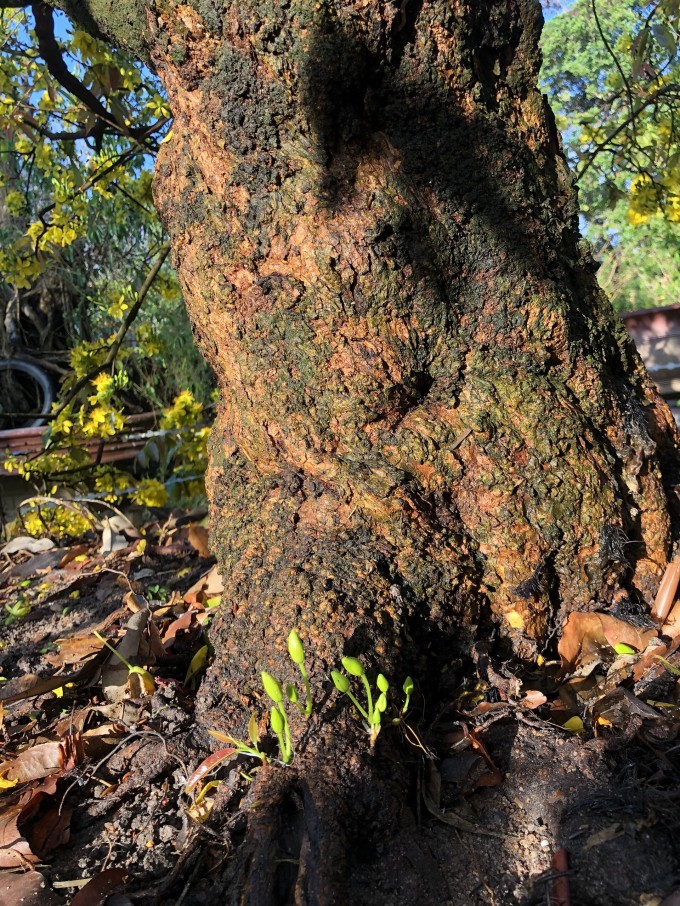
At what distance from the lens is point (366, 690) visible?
1259mm

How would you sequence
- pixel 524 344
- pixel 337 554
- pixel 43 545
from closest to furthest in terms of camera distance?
pixel 337 554, pixel 524 344, pixel 43 545

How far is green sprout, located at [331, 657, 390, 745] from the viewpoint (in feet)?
3.93

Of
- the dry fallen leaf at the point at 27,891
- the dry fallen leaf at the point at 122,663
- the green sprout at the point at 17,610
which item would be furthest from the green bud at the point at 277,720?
the green sprout at the point at 17,610

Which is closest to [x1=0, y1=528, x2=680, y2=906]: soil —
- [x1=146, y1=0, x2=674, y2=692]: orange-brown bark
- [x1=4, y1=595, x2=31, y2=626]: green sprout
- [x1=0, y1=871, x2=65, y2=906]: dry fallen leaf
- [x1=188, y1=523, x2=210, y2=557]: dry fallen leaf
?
[x1=0, y1=871, x2=65, y2=906]: dry fallen leaf

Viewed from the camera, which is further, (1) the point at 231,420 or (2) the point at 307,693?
(1) the point at 231,420

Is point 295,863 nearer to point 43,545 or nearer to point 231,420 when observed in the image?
point 231,420

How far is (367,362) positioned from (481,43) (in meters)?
0.81

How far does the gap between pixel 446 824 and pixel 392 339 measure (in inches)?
37.0

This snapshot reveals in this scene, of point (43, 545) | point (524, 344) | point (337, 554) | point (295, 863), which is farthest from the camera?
point (43, 545)

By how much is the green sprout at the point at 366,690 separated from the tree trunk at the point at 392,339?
7.2 inches

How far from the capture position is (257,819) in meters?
1.12

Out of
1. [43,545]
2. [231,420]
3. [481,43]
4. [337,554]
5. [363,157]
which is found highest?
[481,43]

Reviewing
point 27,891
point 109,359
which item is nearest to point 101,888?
point 27,891

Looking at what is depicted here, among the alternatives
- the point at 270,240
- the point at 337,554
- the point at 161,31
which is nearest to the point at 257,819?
→ the point at 337,554
